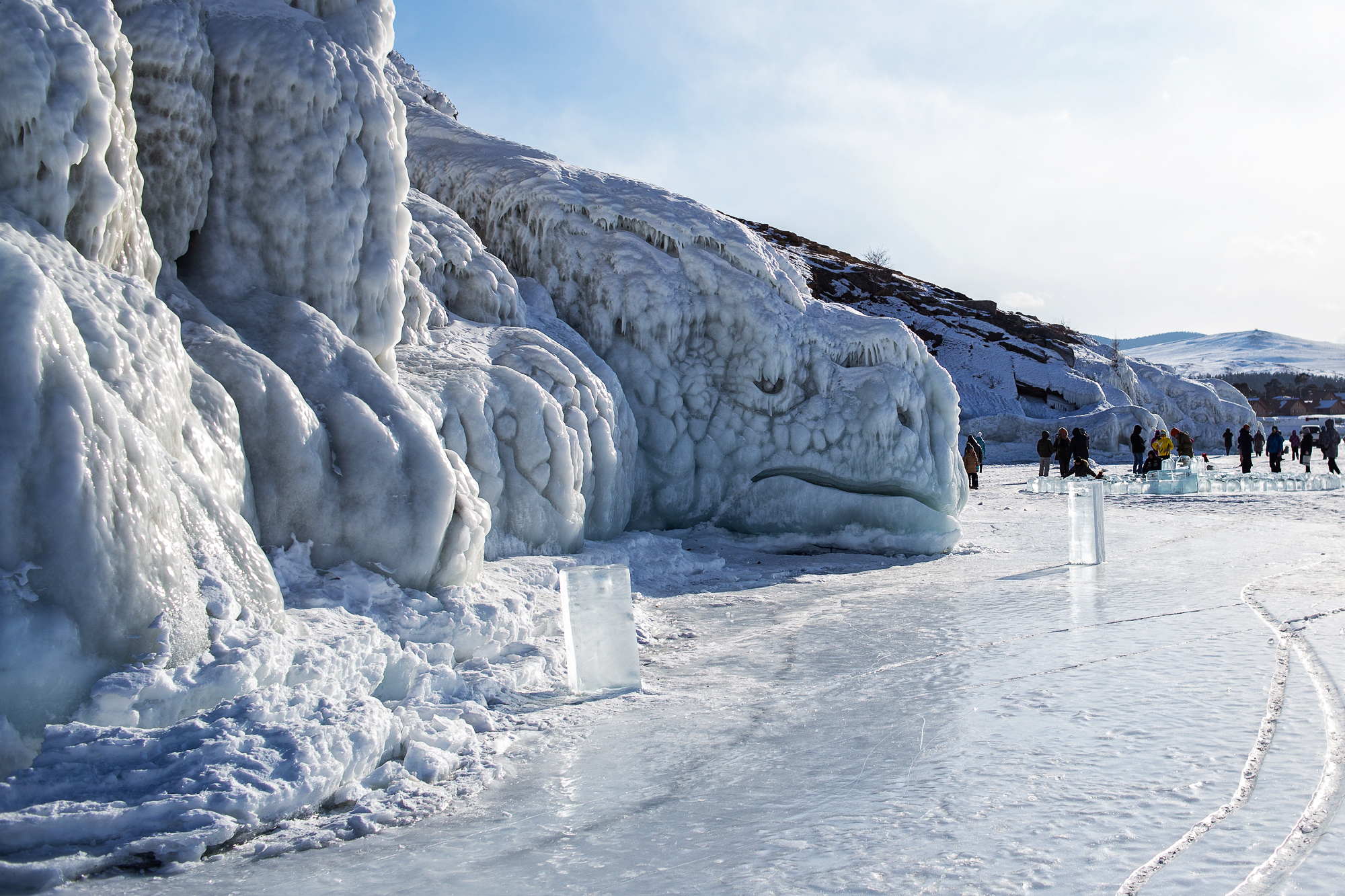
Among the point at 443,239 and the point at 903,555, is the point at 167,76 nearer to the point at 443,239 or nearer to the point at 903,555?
the point at 443,239

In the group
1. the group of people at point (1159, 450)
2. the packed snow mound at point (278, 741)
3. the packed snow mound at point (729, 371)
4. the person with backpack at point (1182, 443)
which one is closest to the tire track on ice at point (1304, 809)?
the packed snow mound at point (278, 741)

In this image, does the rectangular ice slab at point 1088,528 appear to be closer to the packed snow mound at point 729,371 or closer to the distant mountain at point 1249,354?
the packed snow mound at point 729,371

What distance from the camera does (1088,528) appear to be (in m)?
6.58

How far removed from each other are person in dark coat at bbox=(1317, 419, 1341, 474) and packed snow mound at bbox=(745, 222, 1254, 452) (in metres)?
5.46

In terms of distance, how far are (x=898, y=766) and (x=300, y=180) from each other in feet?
13.1

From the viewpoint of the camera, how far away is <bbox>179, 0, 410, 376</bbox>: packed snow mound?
4.49 meters

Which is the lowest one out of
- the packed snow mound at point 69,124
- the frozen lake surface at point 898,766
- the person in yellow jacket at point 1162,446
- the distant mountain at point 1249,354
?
the frozen lake surface at point 898,766

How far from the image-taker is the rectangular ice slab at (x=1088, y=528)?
6576 mm

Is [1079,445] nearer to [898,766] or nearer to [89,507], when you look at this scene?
[898,766]

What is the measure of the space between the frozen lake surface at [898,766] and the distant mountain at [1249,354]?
340 feet

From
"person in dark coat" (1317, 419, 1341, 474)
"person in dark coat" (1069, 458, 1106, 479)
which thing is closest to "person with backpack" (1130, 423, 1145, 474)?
"person in dark coat" (1069, 458, 1106, 479)

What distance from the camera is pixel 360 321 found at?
15.6ft

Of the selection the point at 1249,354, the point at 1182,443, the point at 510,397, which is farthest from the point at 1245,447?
the point at 1249,354

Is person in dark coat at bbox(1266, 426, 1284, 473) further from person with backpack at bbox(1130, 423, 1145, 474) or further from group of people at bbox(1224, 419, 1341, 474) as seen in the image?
person with backpack at bbox(1130, 423, 1145, 474)
